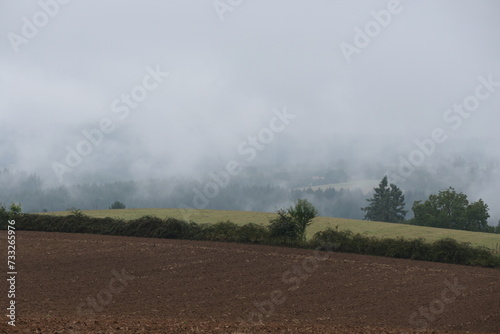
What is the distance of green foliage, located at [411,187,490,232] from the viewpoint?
271ft

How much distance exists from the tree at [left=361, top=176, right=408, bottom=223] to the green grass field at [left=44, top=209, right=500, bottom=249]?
64.9m

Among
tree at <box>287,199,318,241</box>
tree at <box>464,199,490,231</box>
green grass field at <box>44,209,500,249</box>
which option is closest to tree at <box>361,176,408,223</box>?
tree at <box>464,199,490,231</box>

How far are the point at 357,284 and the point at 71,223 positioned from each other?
2325 centimetres

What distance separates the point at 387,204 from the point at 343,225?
229 feet

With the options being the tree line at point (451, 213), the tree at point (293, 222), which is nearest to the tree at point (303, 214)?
the tree at point (293, 222)

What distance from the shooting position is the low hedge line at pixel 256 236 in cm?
2831

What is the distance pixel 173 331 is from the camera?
11.9m

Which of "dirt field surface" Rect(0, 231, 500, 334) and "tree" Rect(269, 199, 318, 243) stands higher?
"tree" Rect(269, 199, 318, 243)

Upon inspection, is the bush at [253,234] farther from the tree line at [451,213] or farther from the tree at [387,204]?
the tree at [387,204]

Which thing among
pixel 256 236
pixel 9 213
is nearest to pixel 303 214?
pixel 256 236

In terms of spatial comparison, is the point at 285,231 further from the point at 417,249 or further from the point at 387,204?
the point at 387,204

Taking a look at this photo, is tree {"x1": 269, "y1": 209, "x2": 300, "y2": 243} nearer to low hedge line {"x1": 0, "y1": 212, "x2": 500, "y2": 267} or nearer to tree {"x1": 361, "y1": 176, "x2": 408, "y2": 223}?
low hedge line {"x1": 0, "y1": 212, "x2": 500, "y2": 267}

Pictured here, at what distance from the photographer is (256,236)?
32.3 metres

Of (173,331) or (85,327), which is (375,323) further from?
(85,327)
